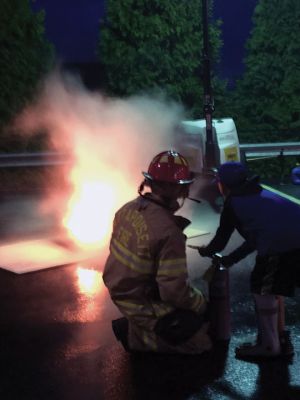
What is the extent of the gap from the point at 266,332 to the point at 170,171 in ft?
5.07

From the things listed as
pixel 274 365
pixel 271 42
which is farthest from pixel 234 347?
pixel 271 42

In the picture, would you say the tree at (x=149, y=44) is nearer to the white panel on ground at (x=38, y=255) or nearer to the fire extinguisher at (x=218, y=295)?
the white panel on ground at (x=38, y=255)

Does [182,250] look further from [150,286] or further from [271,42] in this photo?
[271,42]

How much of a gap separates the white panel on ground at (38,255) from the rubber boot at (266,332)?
3.44 meters

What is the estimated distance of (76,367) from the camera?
14.9ft

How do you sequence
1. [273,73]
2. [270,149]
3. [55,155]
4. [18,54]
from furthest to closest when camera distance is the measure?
[273,73]
[18,54]
[270,149]
[55,155]

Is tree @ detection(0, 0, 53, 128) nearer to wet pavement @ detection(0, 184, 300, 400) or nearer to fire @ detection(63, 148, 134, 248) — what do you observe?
fire @ detection(63, 148, 134, 248)

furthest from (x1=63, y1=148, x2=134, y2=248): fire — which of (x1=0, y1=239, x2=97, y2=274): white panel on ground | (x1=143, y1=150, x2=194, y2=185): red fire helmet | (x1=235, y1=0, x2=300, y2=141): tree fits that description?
(x1=235, y1=0, x2=300, y2=141): tree

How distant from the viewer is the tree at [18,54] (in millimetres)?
14734

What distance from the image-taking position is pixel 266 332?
4.51 metres

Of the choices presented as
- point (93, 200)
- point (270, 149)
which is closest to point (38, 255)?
point (93, 200)

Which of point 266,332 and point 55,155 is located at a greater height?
point 266,332

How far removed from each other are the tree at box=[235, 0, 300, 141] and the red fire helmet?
1348cm

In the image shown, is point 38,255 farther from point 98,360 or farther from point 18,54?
point 18,54
